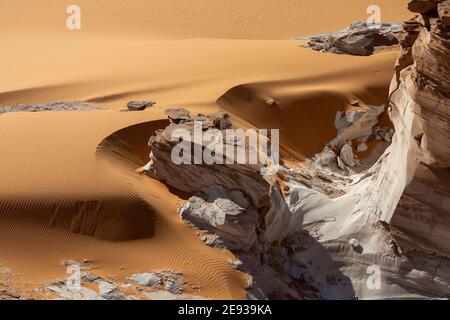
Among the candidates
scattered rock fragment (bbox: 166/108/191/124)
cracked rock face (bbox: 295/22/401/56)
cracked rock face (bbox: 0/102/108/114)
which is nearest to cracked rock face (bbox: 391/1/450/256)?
scattered rock fragment (bbox: 166/108/191/124)

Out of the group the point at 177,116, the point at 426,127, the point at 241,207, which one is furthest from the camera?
the point at 177,116

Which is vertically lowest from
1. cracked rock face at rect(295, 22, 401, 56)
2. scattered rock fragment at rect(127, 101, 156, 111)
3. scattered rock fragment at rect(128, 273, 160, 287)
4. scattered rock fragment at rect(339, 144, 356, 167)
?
scattered rock fragment at rect(339, 144, 356, 167)

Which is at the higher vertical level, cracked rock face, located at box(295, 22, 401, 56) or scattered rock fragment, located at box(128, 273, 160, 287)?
cracked rock face, located at box(295, 22, 401, 56)

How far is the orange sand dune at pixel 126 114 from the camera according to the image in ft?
27.2

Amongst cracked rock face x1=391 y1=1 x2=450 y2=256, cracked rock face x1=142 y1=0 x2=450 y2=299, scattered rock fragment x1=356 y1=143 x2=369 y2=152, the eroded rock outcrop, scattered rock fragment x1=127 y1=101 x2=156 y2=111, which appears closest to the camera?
cracked rock face x1=391 y1=1 x2=450 y2=256

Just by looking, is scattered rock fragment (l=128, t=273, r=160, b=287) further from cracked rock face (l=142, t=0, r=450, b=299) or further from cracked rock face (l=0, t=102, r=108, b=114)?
cracked rock face (l=0, t=102, r=108, b=114)

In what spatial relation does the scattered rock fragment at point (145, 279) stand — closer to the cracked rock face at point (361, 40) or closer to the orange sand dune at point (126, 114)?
the orange sand dune at point (126, 114)

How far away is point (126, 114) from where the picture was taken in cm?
1134

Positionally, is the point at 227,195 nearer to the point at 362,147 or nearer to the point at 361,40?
the point at 362,147

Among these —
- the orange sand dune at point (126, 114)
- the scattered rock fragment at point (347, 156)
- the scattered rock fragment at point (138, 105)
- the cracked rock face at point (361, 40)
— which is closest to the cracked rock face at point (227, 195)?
the orange sand dune at point (126, 114)

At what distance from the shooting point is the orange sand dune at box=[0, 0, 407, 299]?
8289 millimetres

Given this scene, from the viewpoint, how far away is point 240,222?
860 cm

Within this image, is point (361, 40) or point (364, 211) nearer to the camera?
point (364, 211)

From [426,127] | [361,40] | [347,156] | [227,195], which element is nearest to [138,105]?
[347,156]
